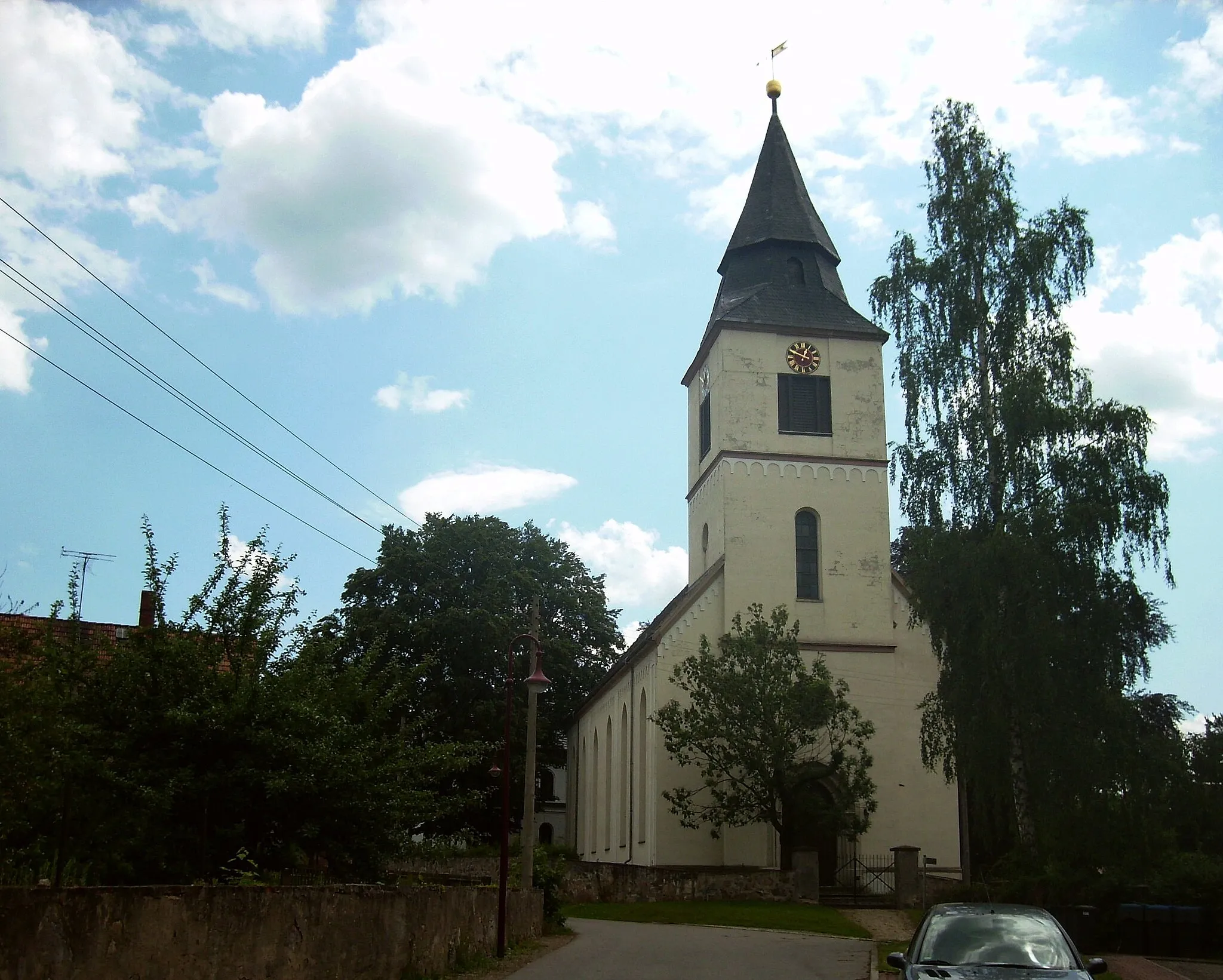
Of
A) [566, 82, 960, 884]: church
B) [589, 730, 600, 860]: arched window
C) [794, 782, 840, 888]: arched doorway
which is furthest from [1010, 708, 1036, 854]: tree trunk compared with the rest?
[589, 730, 600, 860]: arched window

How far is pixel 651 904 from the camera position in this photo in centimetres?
2875

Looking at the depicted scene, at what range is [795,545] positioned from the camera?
117 ft

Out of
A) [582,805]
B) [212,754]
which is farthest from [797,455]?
[212,754]

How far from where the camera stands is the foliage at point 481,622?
1737 inches

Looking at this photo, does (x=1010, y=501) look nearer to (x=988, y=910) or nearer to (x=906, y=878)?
(x=906, y=878)

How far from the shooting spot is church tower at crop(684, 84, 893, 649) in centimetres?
3534

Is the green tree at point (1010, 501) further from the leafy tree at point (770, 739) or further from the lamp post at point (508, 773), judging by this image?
Answer: the lamp post at point (508, 773)

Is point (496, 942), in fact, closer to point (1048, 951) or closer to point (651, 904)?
point (1048, 951)

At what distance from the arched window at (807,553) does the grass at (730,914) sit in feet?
31.0

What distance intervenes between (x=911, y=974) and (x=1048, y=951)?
118cm

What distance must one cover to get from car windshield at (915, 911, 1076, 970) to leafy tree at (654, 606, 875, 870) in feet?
65.7

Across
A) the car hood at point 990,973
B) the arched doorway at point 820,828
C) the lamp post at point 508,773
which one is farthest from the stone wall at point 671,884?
the car hood at point 990,973

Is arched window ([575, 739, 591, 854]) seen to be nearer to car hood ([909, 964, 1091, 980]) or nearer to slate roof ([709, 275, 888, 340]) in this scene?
slate roof ([709, 275, 888, 340])

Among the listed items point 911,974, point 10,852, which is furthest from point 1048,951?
point 10,852
